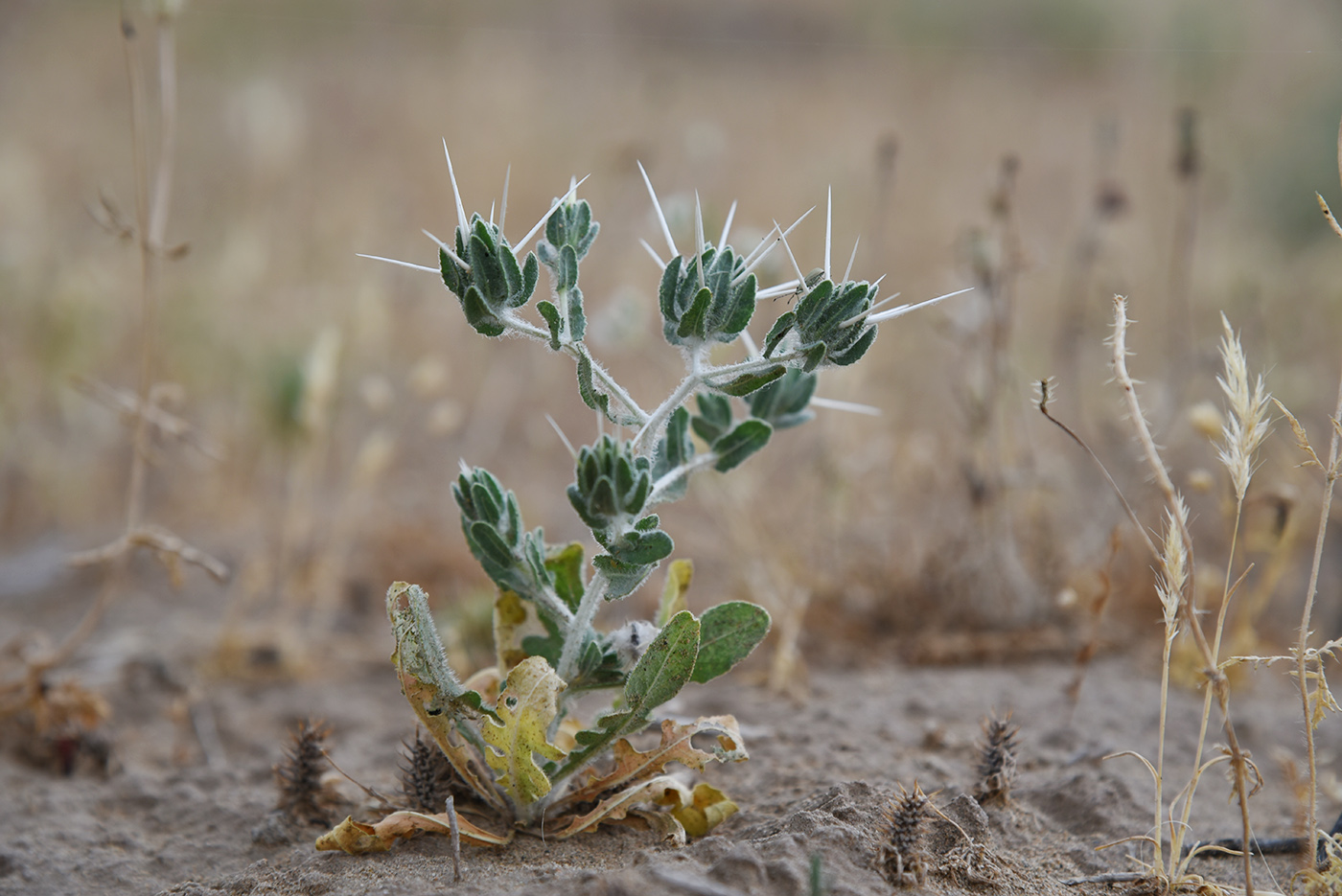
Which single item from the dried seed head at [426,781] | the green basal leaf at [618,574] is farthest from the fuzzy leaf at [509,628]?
the green basal leaf at [618,574]

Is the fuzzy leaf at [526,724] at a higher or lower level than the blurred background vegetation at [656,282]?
lower

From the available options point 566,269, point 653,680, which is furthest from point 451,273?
point 653,680

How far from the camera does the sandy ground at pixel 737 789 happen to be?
1.51m

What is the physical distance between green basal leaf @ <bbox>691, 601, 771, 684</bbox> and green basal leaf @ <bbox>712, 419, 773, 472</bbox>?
0.86 feet

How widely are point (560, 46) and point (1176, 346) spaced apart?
8.47m

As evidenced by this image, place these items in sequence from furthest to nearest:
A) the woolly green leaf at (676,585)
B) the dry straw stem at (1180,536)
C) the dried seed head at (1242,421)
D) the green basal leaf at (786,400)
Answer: the woolly green leaf at (676,585) → the green basal leaf at (786,400) → the dried seed head at (1242,421) → the dry straw stem at (1180,536)

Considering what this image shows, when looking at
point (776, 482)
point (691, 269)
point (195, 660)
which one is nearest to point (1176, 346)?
point (776, 482)

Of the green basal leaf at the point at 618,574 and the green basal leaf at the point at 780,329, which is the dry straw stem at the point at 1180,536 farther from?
the green basal leaf at the point at 618,574

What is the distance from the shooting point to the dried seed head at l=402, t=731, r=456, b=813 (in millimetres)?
1729

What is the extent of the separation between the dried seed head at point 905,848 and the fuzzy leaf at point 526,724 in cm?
55

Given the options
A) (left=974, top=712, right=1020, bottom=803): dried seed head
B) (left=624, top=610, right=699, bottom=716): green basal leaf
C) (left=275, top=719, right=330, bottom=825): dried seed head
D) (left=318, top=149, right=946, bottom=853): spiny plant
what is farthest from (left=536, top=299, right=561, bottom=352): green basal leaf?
(left=974, top=712, right=1020, bottom=803): dried seed head

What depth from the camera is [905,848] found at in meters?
1.47

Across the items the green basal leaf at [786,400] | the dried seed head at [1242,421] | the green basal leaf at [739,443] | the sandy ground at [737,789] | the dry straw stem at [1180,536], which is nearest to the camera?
the dry straw stem at [1180,536]

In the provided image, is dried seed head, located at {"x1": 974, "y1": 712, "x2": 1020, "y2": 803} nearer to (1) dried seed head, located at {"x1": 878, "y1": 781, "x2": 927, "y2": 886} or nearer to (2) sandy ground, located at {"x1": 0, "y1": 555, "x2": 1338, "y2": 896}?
(2) sandy ground, located at {"x1": 0, "y1": 555, "x2": 1338, "y2": 896}
